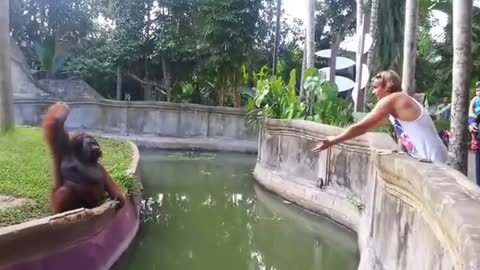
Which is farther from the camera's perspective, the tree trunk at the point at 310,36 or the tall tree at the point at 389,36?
the tall tree at the point at 389,36

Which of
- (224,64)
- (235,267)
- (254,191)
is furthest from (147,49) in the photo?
(235,267)

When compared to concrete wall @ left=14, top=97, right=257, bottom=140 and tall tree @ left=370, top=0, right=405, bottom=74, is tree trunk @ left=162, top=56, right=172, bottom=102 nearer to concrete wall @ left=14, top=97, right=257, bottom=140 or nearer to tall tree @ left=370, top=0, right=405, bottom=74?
concrete wall @ left=14, top=97, right=257, bottom=140

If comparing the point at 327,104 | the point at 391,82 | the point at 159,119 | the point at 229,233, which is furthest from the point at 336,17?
the point at 391,82

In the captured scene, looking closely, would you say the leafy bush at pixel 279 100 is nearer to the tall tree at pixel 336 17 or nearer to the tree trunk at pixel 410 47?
the tree trunk at pixel 410 47

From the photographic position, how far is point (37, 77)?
19562 millimetres

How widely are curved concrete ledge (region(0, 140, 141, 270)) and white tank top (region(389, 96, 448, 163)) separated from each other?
2.54 m

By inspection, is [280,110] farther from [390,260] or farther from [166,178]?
[390,260]

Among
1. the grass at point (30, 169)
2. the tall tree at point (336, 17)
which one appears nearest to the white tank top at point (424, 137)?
the grass at point (30, 169)

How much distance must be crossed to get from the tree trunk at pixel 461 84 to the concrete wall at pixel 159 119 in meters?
11.4

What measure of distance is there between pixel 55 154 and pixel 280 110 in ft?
21.6

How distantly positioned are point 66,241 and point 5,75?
6.03 meters

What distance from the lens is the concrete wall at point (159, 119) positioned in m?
16.8

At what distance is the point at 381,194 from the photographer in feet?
15.5

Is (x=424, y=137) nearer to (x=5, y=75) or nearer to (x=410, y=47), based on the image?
(x=410, y=47)
